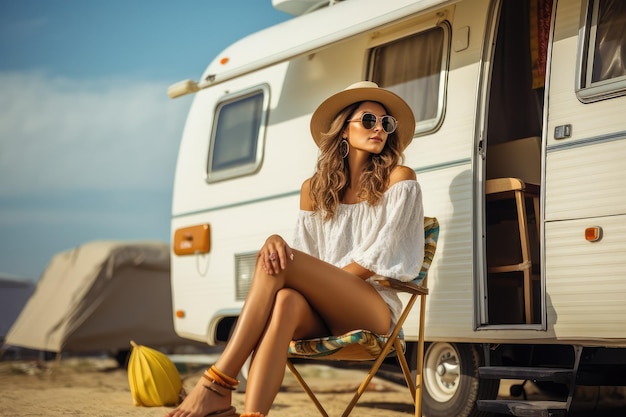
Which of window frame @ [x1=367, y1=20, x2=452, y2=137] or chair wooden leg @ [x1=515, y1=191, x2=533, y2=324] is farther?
window frame @ [x1=367, y1=20, x2=452, y2=137]

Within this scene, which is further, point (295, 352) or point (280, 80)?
point (280, 80)

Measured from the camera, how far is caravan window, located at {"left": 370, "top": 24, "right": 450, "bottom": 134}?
4785 millimetres

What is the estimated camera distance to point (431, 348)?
195 inches

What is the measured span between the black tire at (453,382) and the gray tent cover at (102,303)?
4.74 m

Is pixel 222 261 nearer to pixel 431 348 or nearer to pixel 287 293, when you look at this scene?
pixel 431 348

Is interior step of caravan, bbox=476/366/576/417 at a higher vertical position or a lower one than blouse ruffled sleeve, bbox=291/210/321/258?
lower

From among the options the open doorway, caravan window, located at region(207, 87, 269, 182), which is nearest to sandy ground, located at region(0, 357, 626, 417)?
the open doorway

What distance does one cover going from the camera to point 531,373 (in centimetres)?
409

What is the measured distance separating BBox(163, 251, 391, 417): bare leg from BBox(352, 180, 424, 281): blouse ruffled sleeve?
0.39 ft

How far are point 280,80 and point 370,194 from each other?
2118 millimetres

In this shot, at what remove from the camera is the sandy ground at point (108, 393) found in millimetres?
5625

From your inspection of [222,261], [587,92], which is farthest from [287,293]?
[222,261]

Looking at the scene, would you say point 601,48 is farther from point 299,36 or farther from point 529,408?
point 299,36

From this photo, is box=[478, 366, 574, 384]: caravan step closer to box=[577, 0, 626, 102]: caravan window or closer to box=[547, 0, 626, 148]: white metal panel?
box=[547, 0, 626, 148]: white metal panel
